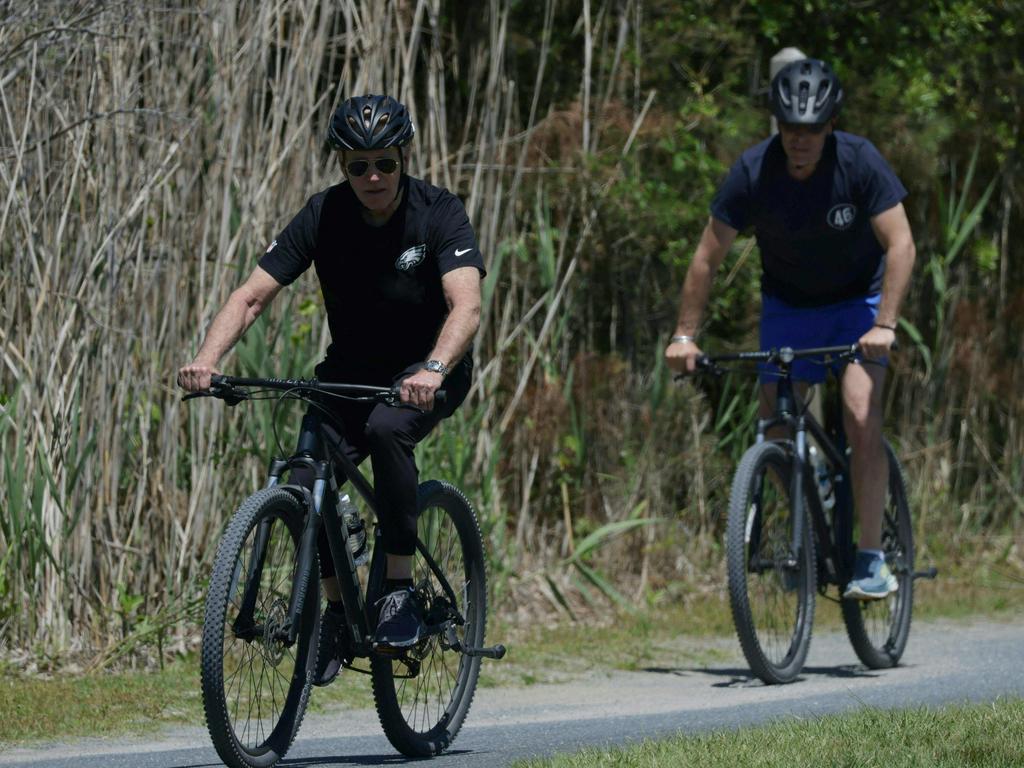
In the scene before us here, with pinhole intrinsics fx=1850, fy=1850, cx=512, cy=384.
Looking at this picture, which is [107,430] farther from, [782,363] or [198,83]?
[782,363]

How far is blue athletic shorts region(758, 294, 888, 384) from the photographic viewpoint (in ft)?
24.9

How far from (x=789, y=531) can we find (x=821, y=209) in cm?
129

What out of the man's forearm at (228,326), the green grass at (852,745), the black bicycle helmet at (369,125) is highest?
the black bicycle helmet at (369,125)

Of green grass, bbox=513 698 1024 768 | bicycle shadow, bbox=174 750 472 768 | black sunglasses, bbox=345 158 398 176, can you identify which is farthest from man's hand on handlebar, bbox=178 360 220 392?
green grass, bbox=513 698 1024 768

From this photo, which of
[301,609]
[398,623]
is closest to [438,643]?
[398,623]

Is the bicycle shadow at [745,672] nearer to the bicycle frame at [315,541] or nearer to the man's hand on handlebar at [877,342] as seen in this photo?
the man's hand on handlebar at [877,342]

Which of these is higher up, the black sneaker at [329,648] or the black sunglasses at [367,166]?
the black sunglasses at [367,166]

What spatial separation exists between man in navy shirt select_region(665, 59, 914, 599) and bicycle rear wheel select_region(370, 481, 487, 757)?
1.66 metres

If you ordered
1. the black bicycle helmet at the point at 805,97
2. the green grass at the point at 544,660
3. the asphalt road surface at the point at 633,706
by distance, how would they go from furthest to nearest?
the black bicycle helmet at the point at 805,97
the green grass at the point at 544,660
the asphalt road surface at the point at 633,706

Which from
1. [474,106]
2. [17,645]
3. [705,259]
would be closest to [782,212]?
[705,259]

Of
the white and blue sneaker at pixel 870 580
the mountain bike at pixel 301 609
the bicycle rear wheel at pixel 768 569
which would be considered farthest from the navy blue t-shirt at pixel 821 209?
the mountain bike at pixel 301 609

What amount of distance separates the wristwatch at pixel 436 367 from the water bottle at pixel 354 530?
20.4 inches

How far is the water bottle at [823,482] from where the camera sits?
302 inches

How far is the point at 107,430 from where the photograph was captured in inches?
294
